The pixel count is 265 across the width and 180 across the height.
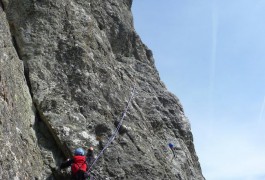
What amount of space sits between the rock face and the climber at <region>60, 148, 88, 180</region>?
1.31ft

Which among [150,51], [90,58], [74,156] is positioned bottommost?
[74,156]

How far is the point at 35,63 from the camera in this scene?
1323cm

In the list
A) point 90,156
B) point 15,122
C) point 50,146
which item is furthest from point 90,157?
point 15,122

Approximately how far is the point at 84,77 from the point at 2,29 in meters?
3.24

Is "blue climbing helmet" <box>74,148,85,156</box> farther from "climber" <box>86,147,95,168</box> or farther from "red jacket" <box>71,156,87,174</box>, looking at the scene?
"climber" <box>86,147,95,168</box>

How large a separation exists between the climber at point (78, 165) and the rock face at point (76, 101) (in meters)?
0.40

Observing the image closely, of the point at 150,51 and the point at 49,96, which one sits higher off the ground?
the point at 150,51

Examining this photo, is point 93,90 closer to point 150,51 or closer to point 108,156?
point 108,156

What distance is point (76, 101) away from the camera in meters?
13.1

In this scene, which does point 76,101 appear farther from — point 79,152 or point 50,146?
point 79,152

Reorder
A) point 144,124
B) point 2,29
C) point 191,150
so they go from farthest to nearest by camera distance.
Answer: point 191,150 < point 144,124 < point 2,29

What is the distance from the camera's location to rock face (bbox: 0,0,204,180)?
35.7 feet

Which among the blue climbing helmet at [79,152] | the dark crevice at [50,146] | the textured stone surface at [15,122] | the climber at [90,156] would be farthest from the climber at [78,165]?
the textured stone surface at [15,122]

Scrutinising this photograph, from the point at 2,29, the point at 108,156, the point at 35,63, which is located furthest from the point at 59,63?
the point at 108,156
